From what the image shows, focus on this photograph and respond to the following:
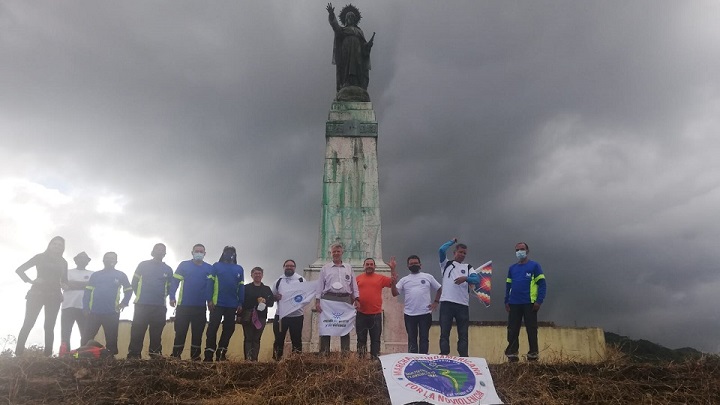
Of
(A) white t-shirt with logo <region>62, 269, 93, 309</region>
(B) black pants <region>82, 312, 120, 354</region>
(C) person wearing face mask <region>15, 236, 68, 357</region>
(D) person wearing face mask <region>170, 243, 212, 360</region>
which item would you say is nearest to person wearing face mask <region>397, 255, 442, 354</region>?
(D) person wearing face mask <region>170, 243, 212, 360</region>

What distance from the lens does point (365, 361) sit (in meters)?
6.39

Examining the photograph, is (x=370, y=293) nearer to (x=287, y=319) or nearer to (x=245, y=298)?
(x=287, y=319)

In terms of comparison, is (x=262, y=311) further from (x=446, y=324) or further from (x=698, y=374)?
(x=698, y=374)

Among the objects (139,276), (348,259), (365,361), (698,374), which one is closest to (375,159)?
(348,259)

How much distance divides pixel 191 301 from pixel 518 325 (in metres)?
4.46

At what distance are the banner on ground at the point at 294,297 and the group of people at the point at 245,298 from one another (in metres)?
0.03

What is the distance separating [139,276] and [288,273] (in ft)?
6.79

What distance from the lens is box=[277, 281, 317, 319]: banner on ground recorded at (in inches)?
324

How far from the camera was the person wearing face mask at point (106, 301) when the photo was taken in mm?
8148

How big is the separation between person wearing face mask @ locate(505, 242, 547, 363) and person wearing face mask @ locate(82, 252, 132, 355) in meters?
5.34

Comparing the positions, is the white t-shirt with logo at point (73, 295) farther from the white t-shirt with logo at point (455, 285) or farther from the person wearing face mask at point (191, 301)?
the white t-shirt with logo at point (455, 285)

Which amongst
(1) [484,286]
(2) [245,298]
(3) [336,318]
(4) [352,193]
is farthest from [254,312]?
(4) [352,193]

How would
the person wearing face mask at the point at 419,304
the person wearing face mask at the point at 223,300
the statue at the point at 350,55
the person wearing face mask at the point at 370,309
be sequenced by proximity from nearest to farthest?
1. the person wearing face mask at the point at 419,304
2. the person wearing face mask at the point at 370,309
3. the person wearing face mask at the point at 223,300
4. the statue at the point at 350,55

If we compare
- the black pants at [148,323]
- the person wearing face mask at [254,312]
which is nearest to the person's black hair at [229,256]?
the person wearing face mask at [254,312]
